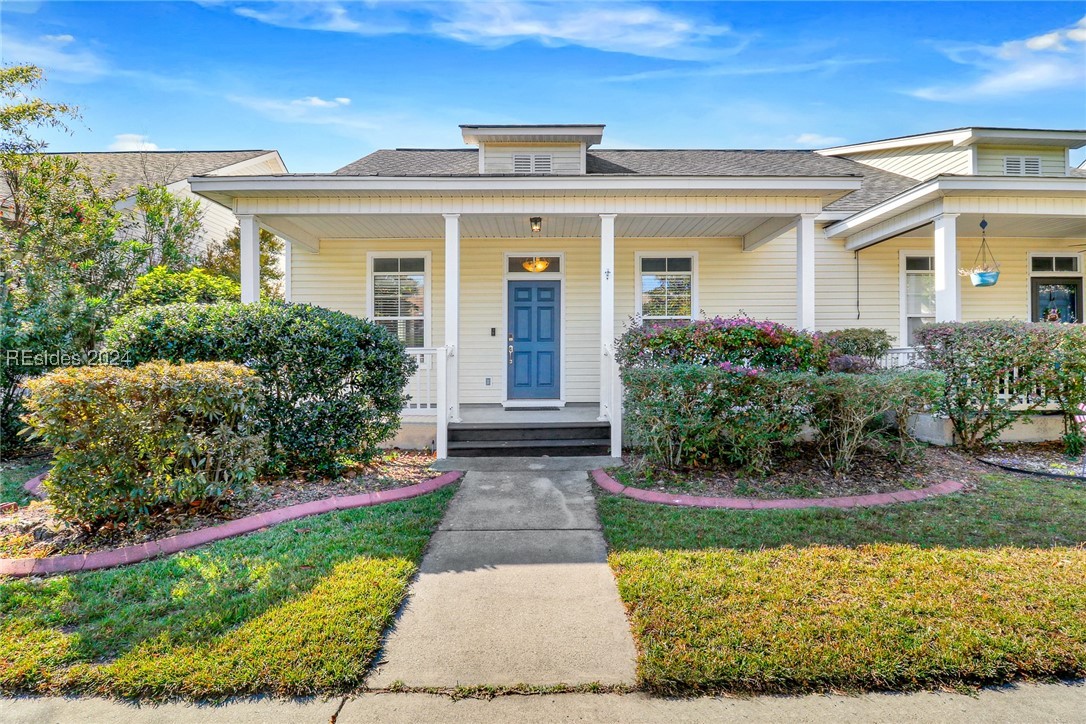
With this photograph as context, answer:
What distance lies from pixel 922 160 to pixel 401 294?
420 inches

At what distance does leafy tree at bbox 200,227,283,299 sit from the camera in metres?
11.8

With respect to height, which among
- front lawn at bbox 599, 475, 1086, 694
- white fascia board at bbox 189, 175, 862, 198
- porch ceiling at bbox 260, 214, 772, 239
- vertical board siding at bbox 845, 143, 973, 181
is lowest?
front lawn at bbox 599, 475, 1086, 694

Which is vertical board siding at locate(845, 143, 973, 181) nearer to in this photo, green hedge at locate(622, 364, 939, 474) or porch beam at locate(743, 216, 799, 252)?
porch beam at locate(743, 216, 799, 252)

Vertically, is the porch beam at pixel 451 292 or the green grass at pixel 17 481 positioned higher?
the porch beam at pixel 451 292

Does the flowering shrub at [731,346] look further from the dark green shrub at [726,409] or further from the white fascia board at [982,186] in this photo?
the white fascia board at [982,186]

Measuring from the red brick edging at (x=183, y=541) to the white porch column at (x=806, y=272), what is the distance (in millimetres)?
5364

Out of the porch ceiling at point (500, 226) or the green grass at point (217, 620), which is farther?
the porch ceiling at point (500, 226)

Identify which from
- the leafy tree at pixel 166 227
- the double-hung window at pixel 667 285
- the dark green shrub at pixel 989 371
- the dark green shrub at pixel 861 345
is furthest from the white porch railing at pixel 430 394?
the leafy tree at pixel 166 227

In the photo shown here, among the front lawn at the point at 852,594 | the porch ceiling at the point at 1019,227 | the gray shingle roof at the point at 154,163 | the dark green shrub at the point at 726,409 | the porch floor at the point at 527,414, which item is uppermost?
the gray shingle roof at the point at 154,163

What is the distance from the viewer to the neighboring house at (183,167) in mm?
11875

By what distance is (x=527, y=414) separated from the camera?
7.18 meters

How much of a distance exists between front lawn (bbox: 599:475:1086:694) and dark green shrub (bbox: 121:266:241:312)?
642 cm

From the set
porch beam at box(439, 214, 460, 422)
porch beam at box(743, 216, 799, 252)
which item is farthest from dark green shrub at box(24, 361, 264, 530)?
porch beam at box(743, 216, 799, 252)

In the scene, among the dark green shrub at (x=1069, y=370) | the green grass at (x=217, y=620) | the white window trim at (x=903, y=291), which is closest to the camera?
the green grass at (x=217, y=620)
